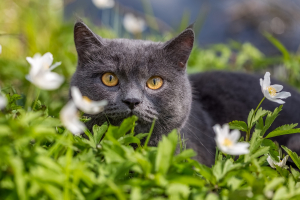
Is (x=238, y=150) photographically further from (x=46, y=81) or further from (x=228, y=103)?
(x=228, y=103)

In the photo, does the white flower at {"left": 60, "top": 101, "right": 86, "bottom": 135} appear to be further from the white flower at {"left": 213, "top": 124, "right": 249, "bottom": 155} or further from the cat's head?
the cat's head

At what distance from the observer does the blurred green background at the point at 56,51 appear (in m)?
2.55

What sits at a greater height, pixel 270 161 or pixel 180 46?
pixel 180 46

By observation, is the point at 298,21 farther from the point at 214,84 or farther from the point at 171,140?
the point at 171,140

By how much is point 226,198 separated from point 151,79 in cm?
83

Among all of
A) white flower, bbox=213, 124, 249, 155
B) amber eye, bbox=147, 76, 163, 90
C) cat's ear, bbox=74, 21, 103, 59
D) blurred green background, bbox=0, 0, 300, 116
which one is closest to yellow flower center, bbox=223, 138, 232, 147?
white flower, bbox=213, 124, 249, 155

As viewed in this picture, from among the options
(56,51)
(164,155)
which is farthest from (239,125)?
(56,51)

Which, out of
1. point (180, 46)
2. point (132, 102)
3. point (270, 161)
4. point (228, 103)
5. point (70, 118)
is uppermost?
point (180, 46)

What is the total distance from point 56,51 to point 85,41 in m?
1.57

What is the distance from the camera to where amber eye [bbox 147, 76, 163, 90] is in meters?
1.49

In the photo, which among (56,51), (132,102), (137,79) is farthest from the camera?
(56,51)

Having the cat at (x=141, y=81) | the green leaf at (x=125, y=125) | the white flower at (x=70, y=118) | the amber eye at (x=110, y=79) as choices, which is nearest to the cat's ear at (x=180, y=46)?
the cat at (x=141, y=81)

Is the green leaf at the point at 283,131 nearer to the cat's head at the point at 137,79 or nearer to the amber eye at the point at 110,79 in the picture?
the cat's head at the point at 137,79

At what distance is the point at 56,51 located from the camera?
3.01 meters
